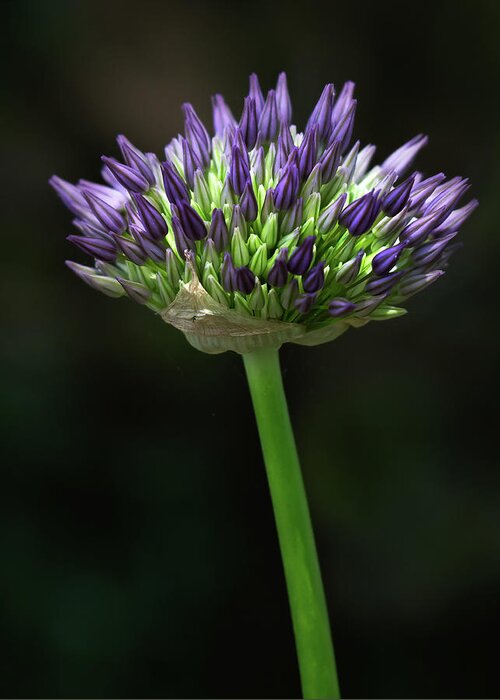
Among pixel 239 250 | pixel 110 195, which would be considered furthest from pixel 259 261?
pixel 110 195

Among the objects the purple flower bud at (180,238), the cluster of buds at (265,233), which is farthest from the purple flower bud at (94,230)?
the purple flower bud at (180,238)

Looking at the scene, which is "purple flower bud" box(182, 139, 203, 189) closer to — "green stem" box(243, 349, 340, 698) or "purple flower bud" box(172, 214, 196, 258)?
"purple flower bud" box(172, 214, 196, 258)

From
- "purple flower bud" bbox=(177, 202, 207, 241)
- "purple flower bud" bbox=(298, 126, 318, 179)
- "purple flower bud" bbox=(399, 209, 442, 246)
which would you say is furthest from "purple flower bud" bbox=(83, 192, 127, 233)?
"purple flower bud" bbox=(399, 209, 442, 246)

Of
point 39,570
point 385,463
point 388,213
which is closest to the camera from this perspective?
point 388,213

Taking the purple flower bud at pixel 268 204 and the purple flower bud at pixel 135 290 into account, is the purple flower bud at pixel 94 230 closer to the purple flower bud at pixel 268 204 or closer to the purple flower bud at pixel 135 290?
the purple flower bud at pixel 135 290

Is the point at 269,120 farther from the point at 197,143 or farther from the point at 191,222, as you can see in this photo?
the point at 191,222

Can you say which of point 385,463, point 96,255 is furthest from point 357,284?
point 385,463

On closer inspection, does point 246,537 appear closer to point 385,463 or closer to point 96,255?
point 385,463
